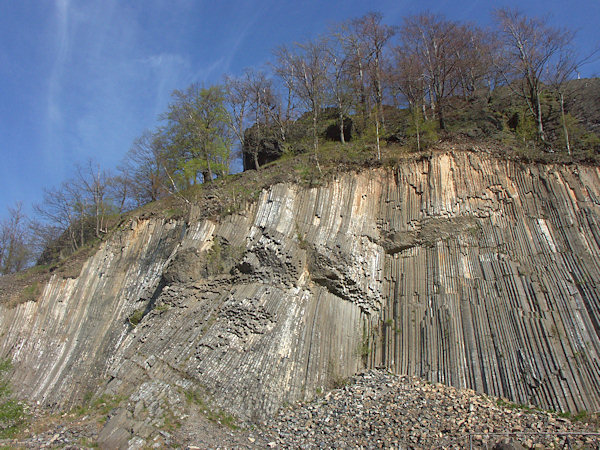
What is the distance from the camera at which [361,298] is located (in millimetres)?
12656

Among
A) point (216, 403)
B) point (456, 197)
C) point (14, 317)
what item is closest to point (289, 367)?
point (216, 403)

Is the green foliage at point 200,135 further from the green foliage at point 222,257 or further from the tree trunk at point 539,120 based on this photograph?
the tree trunk at point 539,120

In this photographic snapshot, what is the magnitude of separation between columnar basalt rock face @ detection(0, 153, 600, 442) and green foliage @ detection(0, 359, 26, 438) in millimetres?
475

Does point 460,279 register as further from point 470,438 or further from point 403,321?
point 470,438

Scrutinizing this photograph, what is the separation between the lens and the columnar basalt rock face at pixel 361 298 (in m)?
9.98

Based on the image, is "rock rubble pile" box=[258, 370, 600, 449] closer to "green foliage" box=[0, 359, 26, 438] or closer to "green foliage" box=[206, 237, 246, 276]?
"green foliage" box=[206, 237, 246, 276]

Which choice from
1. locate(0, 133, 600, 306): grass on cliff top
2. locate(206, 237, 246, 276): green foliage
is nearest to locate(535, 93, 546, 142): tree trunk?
locate(0, 133, 600, 306): grass on cliff top

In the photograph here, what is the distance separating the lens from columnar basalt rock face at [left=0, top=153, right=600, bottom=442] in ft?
32.8

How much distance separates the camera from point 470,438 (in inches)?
286

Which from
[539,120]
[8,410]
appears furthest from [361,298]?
[8,410]

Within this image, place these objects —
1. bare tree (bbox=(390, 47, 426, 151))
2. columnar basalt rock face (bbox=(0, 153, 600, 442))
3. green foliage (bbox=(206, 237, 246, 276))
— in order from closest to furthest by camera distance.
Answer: columnar basalt rock face (bbox=(0, 153, 600, 442)) → green foliage (bbox=(206, 237, 246, 276)) → bare tree (bbox=(390, 47, 426, 151))

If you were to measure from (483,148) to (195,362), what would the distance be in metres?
13.1

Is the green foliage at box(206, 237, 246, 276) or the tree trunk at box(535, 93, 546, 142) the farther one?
the tree trunk at box(535, 93, 546, 142)

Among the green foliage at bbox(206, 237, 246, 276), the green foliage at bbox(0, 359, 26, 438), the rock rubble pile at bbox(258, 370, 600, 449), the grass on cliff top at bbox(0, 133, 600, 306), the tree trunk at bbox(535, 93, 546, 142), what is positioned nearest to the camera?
the rock rubble pile at bbox(258, 370, 600, 449)
